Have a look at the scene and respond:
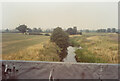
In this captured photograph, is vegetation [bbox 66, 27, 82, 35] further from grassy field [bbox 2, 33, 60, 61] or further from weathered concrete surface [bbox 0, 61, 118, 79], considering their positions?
weathered concrete surface [bbox 0, 61, 118, 79]

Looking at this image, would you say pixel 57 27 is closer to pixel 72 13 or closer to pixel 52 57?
pixel 72 13

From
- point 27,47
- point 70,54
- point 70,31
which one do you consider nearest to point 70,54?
point 70,54

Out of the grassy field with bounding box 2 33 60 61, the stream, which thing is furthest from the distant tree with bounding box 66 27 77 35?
the grassy field with bounding box 2 33 60 61

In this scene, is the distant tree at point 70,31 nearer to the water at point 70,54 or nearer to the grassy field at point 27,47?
the water at point 70,54

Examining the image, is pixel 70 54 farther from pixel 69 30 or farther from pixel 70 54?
pixel 69 30

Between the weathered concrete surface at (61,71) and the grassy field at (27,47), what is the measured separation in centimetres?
37

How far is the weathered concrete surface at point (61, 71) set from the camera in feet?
4.23

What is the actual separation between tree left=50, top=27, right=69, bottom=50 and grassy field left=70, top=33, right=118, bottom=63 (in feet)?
0.39

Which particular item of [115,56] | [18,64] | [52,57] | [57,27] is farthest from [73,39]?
[18,64]

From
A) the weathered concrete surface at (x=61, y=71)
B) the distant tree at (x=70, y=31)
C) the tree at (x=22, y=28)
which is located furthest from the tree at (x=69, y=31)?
the tree at (x=22, y=28)

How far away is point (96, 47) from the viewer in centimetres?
189

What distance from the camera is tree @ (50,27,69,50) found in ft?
6.20

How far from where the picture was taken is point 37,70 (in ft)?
4.66

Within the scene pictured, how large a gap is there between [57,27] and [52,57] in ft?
1.87
